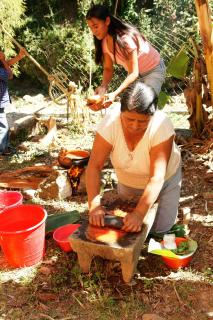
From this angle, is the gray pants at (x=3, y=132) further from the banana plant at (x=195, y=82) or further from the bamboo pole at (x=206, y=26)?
the bamboo pole at (x=206, y=26)

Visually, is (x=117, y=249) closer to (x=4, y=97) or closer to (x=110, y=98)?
(x=110, y=98)

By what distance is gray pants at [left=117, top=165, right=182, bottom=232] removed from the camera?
3324mm

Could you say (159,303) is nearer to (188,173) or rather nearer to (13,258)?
(13,258)

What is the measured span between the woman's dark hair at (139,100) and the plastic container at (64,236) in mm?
1315

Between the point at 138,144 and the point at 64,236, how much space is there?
1.17m

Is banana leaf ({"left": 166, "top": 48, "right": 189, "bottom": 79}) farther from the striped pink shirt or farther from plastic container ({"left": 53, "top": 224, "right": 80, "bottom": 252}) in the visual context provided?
plastic container ({"left": 53, "top": 224, "right": 80, "bottom": 252})

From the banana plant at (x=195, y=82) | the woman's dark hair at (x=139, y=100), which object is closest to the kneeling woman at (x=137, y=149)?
the woman's dark hair at (x=139, y=100)

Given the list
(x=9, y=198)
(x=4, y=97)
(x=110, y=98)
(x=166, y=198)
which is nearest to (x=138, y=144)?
(x=166, y=198)

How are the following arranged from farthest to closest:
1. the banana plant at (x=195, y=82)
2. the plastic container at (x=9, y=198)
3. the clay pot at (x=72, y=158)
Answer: the banana plant at (x=195, y=82) < the clay pot at (x=72, y=158) < the plastic container at (x=9, y=198)

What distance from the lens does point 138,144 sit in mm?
2904

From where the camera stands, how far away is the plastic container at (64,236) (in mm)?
3352

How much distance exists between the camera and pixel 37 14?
11.5 metres

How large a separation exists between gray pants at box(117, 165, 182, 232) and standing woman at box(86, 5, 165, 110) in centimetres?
113

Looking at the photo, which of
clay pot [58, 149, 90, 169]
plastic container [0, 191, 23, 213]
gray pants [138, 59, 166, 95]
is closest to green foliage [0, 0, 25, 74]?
clay pot [58, 149, 90, 169]
